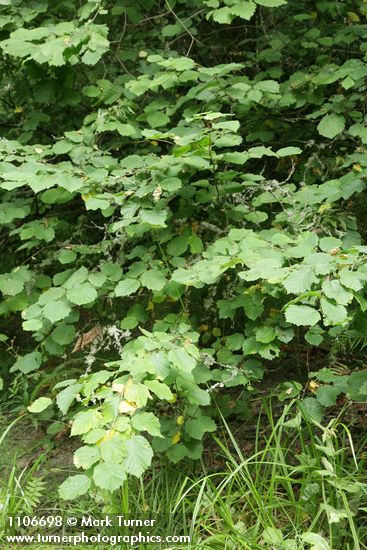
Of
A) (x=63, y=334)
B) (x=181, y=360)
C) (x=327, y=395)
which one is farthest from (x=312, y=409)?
(x=63, y=334)

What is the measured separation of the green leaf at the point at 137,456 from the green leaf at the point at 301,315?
629 mm

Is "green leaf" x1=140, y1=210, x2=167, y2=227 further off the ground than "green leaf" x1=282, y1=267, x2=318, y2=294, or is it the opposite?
"green leaf" x1=282, y1=267, x2=318, y2=294

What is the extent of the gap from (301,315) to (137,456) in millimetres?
713

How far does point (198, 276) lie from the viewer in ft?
8.70

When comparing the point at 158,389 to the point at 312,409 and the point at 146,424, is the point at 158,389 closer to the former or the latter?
the point at 146,424

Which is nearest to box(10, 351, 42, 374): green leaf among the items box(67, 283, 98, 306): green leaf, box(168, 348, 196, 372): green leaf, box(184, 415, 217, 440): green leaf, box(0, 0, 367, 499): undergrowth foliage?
box(0, 0, 367, 499): undergrowth foliage

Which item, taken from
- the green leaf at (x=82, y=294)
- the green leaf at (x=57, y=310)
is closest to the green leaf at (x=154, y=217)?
the green leaf at (x=82, y=294)

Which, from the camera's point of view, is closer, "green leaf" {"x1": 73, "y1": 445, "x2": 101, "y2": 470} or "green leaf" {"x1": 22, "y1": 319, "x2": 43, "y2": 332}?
"green leaf" {"x1": 73, "y1": 445, "x2": 101, "y2": 470}

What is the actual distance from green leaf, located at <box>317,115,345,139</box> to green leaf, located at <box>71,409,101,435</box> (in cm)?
189

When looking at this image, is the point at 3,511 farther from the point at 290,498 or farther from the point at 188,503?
the point at 290,498

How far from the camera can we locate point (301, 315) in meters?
2.21

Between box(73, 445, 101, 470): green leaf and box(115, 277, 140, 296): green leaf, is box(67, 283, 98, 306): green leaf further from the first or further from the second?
box(73, 445, 101, 470): green leaf

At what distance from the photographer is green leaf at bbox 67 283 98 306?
284cm

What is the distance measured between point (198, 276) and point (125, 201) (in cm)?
58
